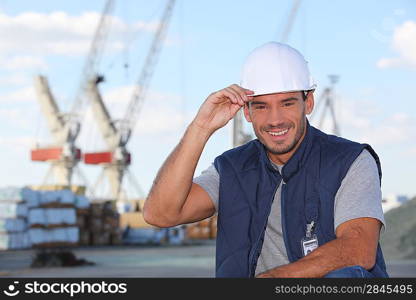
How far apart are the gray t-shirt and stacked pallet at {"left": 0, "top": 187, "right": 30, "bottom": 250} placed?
21.2 meters

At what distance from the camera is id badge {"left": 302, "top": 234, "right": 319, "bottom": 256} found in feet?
10.8

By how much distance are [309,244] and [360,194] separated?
319 mm

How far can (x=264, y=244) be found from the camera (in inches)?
137

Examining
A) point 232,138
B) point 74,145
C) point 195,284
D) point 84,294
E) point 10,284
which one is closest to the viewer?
point 195,284

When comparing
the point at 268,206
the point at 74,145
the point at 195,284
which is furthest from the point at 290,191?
the point at 74,145

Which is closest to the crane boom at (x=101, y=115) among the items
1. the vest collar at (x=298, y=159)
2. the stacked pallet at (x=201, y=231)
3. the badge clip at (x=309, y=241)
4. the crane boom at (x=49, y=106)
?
the crane boom at (x=49, y=106)

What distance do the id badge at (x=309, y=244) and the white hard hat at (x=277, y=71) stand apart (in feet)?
2.10

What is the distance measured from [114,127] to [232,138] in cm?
1736

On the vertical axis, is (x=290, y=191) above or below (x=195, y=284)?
above

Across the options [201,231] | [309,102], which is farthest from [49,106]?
[309,102]

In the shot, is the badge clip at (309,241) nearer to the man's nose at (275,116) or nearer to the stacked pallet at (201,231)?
the man's nose at (275,116)

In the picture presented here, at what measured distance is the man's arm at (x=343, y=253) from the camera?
9.77 feet

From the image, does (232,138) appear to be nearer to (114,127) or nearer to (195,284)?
(114,127)

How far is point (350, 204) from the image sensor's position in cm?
317
